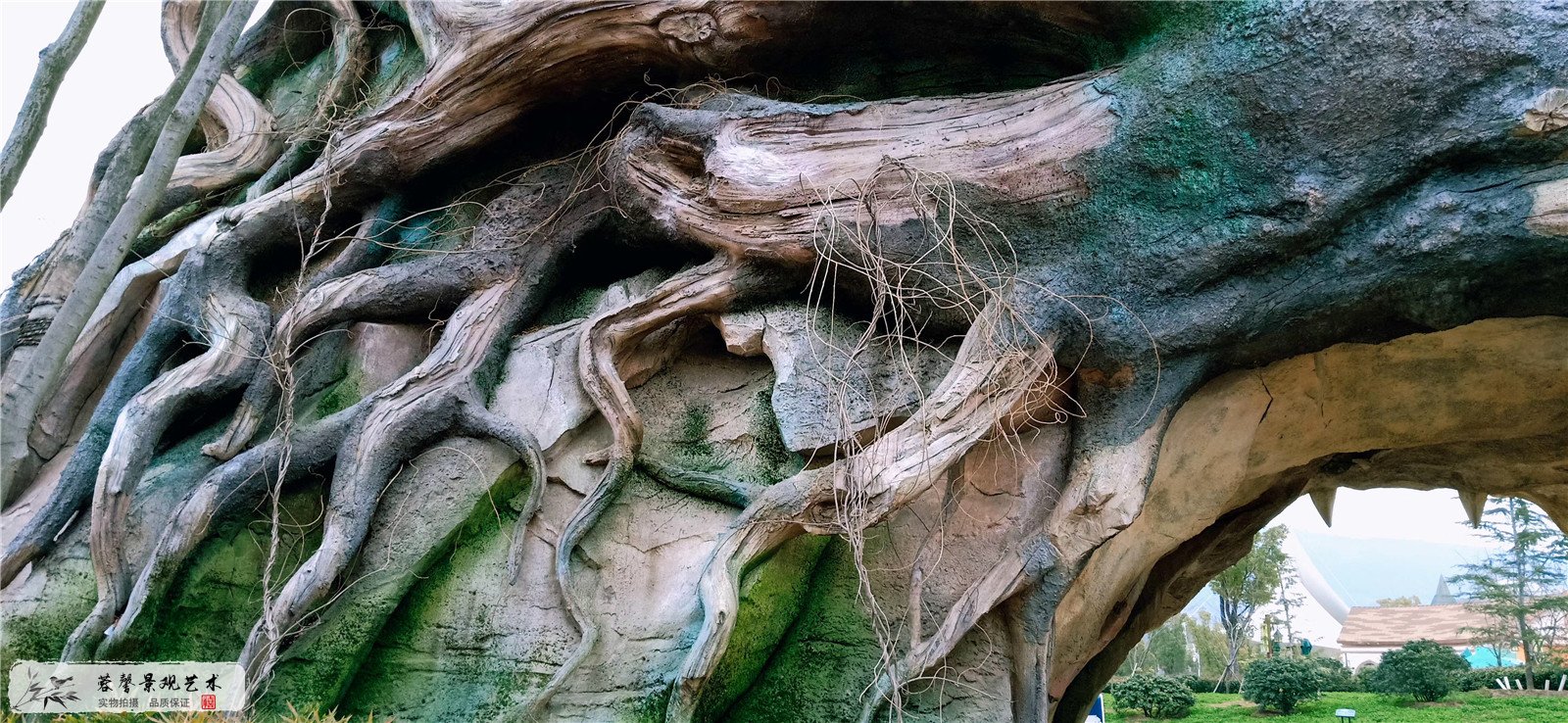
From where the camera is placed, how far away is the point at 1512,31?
2445 millimetres

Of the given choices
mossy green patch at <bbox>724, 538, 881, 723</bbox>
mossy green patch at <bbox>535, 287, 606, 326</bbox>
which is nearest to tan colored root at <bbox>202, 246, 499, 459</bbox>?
mossy green patch at <bbox>535, 287, 606, 326</bbox>

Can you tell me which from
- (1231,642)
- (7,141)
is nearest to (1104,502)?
(7,141)

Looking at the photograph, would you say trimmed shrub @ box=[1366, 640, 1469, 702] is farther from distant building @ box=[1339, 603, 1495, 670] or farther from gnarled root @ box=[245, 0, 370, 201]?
gnarled root @ box=[245, 0, 370, 201]

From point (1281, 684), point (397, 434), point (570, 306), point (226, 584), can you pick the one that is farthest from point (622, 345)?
point (1281, 684)

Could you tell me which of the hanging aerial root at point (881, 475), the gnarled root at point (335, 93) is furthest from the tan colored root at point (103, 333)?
the hanging aerial root at point (881, 475)

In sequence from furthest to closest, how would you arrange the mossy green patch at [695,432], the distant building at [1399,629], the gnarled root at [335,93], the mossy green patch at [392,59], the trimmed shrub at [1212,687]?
the trimmed shrub at [1212,687], the distant building at [1399,629], the mossy green patch at [392,59], the gnarled root at [335,93], the mossy green patch at [695,432]

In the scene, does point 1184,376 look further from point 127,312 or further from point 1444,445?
point 127,312

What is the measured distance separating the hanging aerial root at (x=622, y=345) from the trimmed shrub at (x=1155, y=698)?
877 cm

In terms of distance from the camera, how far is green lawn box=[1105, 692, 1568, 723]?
761 cm

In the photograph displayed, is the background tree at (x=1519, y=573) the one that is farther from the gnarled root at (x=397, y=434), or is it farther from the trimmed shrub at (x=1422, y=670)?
the gnarled root at (x=397, y=434)

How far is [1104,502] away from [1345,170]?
1.08 m

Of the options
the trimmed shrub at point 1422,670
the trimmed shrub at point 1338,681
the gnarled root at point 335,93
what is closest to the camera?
the gnarled root at point 335,93

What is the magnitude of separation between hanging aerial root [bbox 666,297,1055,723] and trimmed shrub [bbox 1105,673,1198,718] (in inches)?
336

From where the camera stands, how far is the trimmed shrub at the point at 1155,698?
9.98m
